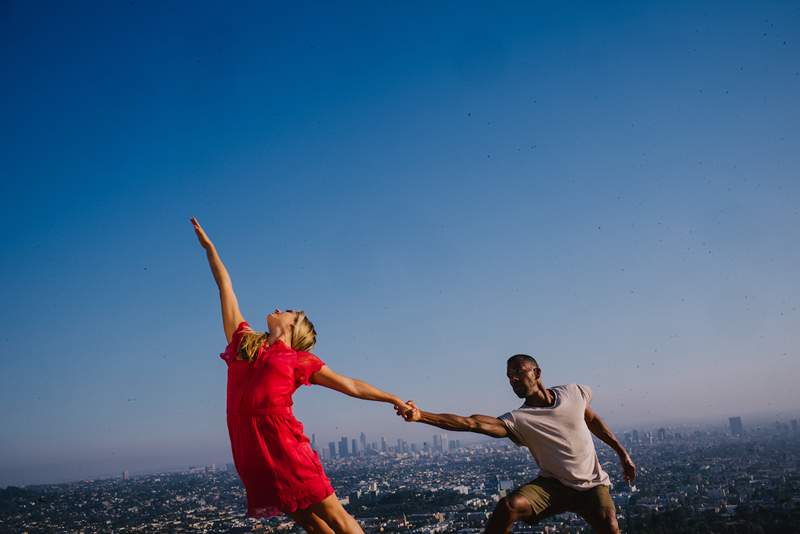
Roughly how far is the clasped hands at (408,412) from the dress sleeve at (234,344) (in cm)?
120

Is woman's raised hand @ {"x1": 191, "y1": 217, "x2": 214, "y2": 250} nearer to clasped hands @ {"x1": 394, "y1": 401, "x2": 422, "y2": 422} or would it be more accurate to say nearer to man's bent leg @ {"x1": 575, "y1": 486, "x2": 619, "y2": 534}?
clasped hands @ {"x1": 394, "y1": 401, "x2": 422, "y2": 422}

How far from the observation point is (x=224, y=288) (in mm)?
4371

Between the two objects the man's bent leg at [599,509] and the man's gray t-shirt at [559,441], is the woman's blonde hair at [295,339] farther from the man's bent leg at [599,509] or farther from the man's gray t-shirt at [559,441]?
the man's bent leg at [599,509]

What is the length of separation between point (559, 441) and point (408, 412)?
3.61 ft

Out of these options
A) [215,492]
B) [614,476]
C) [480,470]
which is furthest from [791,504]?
[215,492]

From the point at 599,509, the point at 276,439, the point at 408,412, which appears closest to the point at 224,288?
the point at 276,439

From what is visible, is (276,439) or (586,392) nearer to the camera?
(276,439)

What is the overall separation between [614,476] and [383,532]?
92.0 feet

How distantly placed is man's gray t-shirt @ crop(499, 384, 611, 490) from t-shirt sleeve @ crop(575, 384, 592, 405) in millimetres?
286

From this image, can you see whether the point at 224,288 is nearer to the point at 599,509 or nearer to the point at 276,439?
the point at 276,439

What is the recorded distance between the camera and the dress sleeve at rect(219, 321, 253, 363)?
12.8 ft

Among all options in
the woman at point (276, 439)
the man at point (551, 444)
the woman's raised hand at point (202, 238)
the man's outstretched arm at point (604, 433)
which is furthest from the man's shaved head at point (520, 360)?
the woman's raised hand at point (202, 238)

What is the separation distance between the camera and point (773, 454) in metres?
65.7

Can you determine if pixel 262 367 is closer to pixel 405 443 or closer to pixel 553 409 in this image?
pixel 553 409
